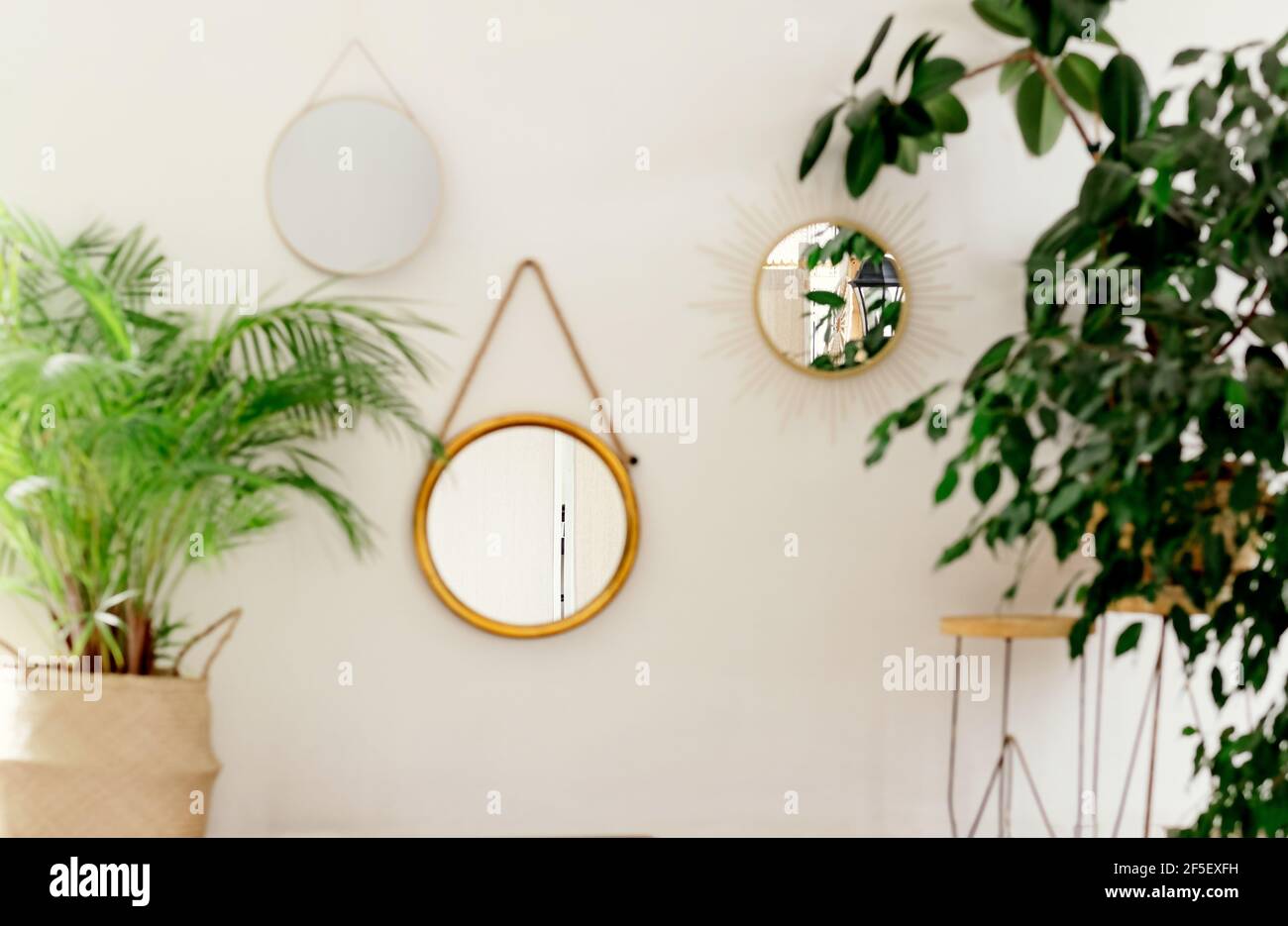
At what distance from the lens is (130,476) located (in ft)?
8.08

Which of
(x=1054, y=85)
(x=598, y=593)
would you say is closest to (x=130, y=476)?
(x=598, y=593)

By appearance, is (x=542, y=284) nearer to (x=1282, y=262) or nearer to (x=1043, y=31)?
(x=1043, y=31)

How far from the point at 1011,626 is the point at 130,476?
1.77m

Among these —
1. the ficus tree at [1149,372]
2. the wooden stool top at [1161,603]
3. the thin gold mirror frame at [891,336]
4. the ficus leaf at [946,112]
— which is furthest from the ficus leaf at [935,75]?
the wooden stool top at [1161,603]

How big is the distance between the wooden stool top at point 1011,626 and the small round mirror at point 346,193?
4.77ft

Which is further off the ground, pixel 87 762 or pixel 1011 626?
pixel 1011 626

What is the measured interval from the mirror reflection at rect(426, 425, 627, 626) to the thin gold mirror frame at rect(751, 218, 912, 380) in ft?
1.69

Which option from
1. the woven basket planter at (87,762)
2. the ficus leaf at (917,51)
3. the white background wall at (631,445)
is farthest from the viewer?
the white background wall at (631,445)

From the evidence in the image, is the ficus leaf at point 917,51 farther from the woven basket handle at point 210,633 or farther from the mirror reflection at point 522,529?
the woven basket handle at point 210,633

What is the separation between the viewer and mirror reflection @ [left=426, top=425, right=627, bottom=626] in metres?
2.92

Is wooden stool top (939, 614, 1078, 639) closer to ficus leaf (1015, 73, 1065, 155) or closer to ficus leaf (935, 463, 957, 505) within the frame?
ficus leaf (935, 463, 957, 505)

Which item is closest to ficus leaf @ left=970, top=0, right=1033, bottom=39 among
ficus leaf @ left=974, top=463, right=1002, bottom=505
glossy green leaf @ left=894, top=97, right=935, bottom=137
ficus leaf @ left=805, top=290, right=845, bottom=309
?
glossy green leaf @ left=894, top=97, right=935, bottom=137

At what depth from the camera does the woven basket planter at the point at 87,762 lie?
7.74 feet

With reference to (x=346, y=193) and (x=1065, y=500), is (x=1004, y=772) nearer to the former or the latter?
(x=1065, y=500)
